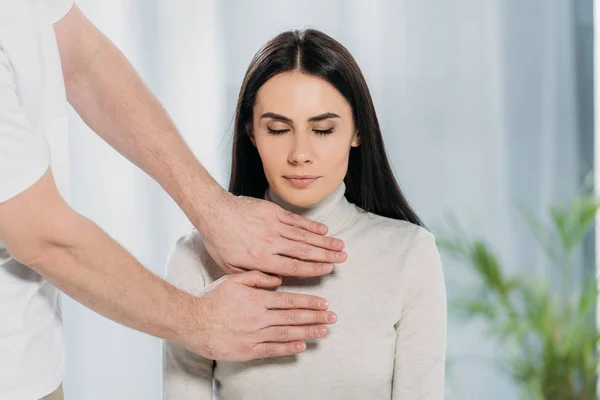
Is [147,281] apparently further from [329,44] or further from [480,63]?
[480,63]

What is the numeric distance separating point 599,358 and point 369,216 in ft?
5.48

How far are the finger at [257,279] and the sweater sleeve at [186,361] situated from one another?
147 mm

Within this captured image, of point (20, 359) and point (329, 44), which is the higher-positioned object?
point (329, 44)

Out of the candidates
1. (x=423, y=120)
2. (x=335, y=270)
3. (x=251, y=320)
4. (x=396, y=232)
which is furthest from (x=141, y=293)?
(x=423, y=120)

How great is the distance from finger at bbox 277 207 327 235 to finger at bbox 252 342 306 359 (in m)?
0.18

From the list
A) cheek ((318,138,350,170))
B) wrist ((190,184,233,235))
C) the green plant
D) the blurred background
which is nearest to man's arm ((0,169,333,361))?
wrist ((190,184,233,235))

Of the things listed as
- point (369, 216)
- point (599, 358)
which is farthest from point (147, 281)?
point (599, 358)

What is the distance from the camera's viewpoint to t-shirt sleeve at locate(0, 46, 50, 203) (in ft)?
3.41

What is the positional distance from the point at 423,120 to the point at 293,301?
1.57 metres

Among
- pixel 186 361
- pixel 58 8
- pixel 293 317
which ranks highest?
pixel 58 8

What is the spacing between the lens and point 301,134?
4.62ft

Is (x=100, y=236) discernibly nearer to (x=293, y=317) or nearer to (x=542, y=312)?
(x=293, y=317)

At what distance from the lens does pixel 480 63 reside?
112 inches

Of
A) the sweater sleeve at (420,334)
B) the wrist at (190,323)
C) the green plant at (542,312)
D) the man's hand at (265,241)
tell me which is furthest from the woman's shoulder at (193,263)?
the green plant at (542,312)
